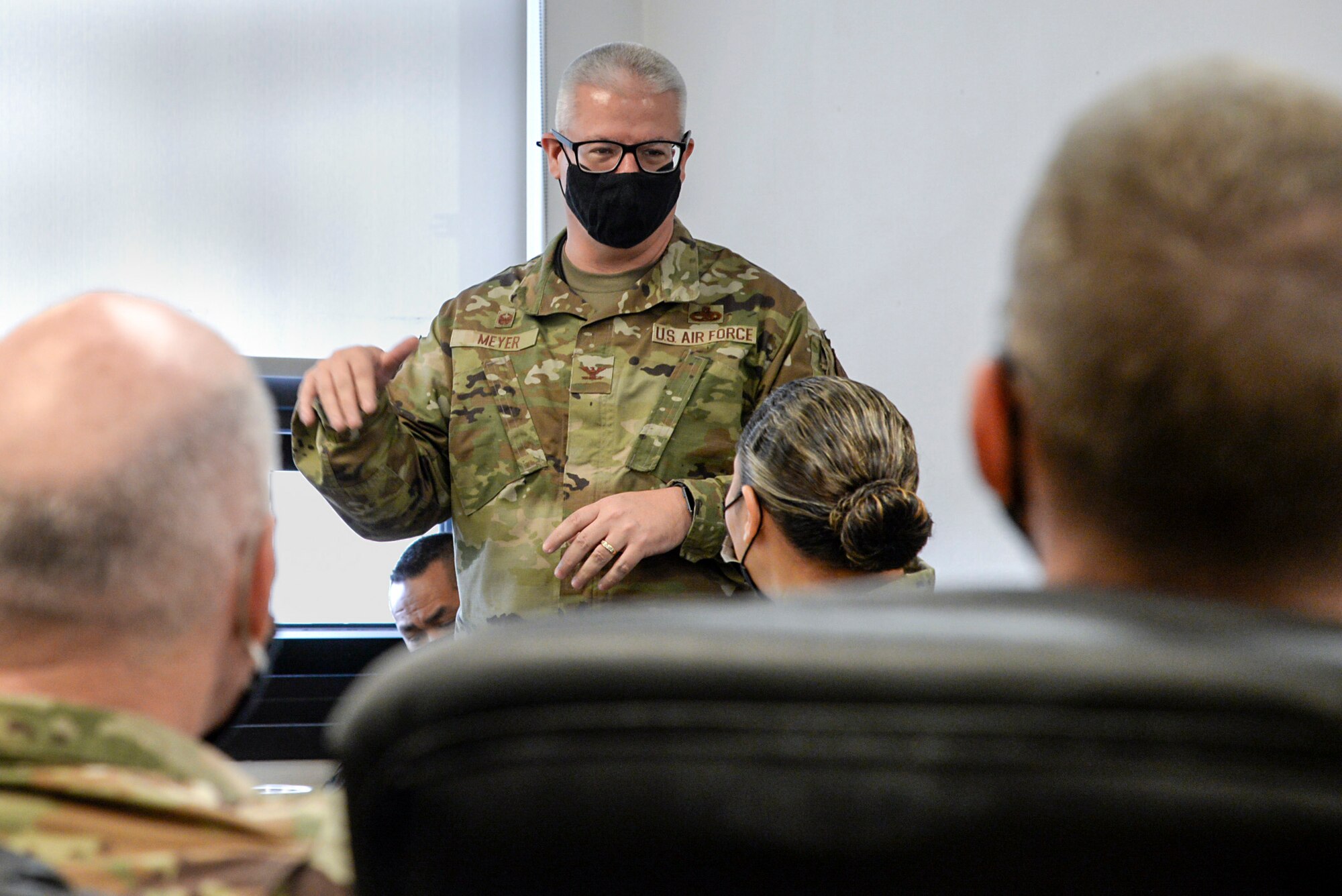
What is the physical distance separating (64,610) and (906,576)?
1.08 m

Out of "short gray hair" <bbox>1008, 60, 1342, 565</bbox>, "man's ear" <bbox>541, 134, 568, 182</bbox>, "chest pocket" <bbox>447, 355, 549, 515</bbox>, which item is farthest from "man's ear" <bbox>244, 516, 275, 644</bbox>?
A: "man's ear" <bbox>541, 134, 568, 182</bbox>

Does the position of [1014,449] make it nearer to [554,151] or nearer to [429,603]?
[554,151]

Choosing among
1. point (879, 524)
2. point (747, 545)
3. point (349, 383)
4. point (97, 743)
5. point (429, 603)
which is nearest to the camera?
point (97, 743)

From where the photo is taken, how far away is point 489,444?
2213 millimetres

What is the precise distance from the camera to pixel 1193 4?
2.12m

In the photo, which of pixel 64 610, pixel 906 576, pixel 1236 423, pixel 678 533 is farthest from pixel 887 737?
pixel 678 533

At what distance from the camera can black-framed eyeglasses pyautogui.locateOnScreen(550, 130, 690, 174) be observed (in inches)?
86.6

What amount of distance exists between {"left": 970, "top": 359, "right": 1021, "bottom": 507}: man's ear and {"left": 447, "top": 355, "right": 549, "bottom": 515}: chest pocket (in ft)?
5.42

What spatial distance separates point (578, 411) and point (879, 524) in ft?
2.69

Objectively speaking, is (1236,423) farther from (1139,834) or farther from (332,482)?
(332,482)

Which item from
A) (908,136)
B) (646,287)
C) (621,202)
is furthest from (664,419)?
(908,136)

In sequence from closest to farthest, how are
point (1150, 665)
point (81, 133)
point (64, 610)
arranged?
point (1150, 665) → point (64, 610) → point (81, 133)

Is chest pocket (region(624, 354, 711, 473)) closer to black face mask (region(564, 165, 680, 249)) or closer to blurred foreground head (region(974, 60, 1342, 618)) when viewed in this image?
black face mask (region(564, 165, 680, 249))

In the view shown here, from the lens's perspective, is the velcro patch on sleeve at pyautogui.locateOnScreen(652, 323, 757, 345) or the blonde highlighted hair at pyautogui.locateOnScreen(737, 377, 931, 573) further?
the velcro patch on sleeve at pyautogui.locateOnScreen(652, 323, 757, 345)
